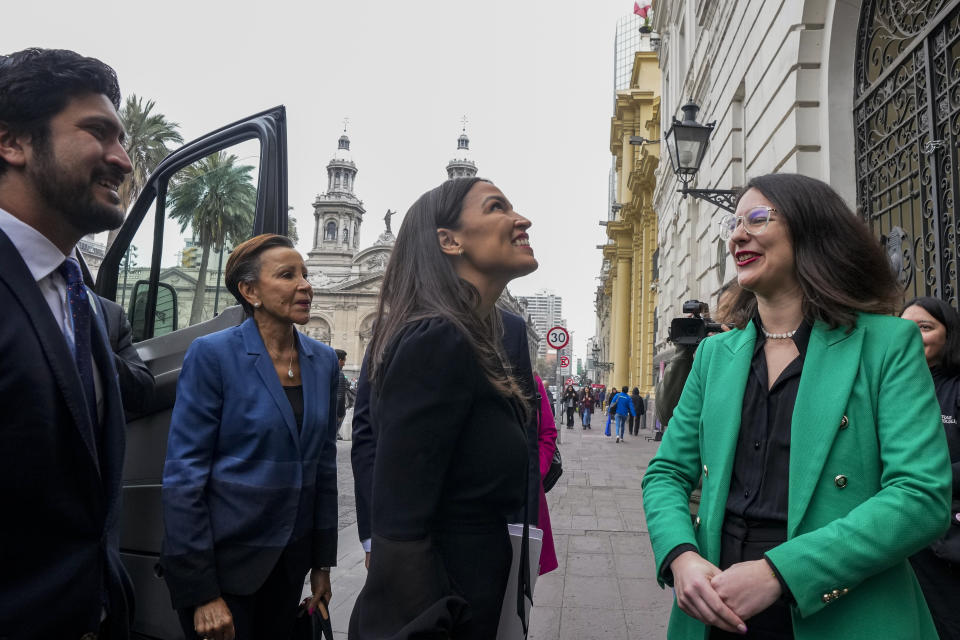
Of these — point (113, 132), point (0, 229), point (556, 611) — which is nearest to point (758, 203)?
point (113, 132)

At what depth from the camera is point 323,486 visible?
2771 millimetres

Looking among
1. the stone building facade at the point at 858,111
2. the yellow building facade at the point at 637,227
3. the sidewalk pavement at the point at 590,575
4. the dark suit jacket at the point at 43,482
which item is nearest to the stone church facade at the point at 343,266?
the yellow building facade at the point at 637,227

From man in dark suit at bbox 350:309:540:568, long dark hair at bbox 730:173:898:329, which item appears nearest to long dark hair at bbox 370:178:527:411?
man in dark suit at bbox 350:309:540:568

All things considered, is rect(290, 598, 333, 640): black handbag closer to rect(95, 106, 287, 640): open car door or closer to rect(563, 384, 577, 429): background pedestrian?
rect(95, 106, 287, 640): open car door

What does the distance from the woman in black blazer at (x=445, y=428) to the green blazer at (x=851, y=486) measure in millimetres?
474

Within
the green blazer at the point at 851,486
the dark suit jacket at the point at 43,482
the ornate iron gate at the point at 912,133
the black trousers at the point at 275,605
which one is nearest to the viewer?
the dark suit jacket at the point at 43,482

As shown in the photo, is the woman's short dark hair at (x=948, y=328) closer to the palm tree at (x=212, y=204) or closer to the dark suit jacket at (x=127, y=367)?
the palm tree at (x=212, y=204)

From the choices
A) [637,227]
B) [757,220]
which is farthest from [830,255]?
[637,227]

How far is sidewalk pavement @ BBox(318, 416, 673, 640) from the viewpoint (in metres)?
4.26

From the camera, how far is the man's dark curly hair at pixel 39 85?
1.49 m

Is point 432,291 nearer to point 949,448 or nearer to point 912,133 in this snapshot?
point 949,448

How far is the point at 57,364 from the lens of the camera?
1.40 meters

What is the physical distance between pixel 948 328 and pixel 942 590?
3.99 feet

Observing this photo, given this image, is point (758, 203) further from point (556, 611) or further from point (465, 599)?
point (556, 611)
